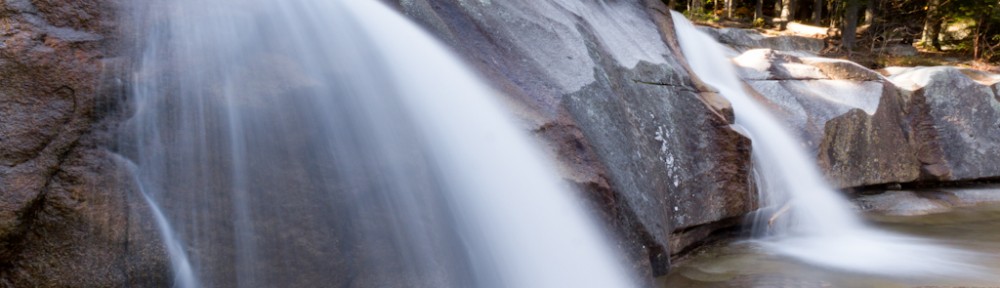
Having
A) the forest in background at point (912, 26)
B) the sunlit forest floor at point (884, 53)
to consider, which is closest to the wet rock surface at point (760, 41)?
the sunlit forest floor at point (884, 53)

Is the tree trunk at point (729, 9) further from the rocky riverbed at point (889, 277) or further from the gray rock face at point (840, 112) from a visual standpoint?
the rocky riverbed at point (889, 277)

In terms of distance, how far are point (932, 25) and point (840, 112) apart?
12.1 meters

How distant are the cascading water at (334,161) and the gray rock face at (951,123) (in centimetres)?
670

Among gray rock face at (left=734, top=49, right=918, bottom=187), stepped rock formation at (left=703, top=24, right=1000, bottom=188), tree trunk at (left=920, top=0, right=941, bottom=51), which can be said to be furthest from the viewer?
tree trunk at (left=920, top=0, right=941, bottom=51)

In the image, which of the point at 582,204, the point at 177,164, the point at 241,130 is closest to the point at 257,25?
the point at 241,130

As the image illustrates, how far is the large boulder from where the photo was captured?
223cm

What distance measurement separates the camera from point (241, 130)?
2719 mm

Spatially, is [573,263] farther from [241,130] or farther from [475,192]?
[241,130]

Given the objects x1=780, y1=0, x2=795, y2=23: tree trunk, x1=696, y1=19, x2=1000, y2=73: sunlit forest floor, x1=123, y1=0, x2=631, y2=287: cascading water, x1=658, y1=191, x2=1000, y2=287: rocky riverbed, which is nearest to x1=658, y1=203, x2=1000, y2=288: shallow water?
x1=658, y1=191, x2=1000, y2=287: rocky riverbed

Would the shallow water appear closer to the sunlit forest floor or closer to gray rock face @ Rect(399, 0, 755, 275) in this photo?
gray rock face @ Rect(399, 0, 755, 275)

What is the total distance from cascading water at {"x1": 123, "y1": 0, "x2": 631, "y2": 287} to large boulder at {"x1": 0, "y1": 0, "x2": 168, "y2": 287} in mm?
117

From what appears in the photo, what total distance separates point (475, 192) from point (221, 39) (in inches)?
53.4

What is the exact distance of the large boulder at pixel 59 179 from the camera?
7.32 feet

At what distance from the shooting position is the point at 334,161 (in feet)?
9.38
